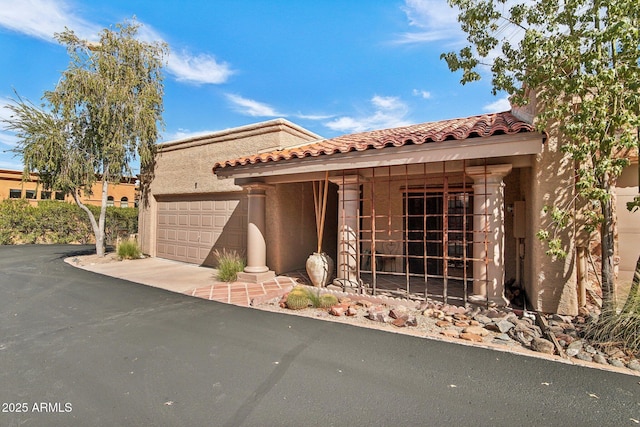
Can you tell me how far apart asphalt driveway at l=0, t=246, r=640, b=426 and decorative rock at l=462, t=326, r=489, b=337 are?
649 mm

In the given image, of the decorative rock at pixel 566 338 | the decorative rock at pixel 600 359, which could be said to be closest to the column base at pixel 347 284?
the decorative rock at pixel 566 338

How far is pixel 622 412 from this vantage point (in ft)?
9.32

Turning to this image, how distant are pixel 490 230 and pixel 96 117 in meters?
14.9

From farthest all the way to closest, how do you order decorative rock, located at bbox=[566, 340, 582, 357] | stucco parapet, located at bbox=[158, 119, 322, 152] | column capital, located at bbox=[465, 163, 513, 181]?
stucco parapet, located at bbox=[158, 119, 322, 152] < column capital, located at bbox=[465, 163, 513, 181] < decorative rock, located at bbox=[566, 340, 582, 357]

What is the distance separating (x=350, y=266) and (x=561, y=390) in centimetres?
437

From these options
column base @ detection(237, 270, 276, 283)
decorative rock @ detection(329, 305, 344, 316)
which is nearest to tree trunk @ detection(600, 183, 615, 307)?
decorative rock @ detection(329, 305, 344, 316)

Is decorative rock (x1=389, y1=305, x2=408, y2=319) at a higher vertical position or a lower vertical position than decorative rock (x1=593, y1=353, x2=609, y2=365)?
higher

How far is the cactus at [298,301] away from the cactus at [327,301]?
0.24 meters

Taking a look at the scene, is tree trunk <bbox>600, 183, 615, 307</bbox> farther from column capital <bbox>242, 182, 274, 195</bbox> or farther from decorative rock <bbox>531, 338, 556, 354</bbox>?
column capital <bbox>242, 182, 274, 195</bbox>

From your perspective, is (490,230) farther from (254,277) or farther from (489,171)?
(254,277)

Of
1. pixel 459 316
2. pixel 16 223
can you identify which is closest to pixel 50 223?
pixel 16 223

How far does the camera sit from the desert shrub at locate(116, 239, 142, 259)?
1245 centimetres

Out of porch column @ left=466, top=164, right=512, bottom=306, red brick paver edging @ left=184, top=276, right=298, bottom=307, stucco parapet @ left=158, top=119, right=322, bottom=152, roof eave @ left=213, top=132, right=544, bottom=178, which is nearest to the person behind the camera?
roof eave @ left=213, top=132, right=544, bottom=178

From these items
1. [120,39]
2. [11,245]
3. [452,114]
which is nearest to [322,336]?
[452,114]
